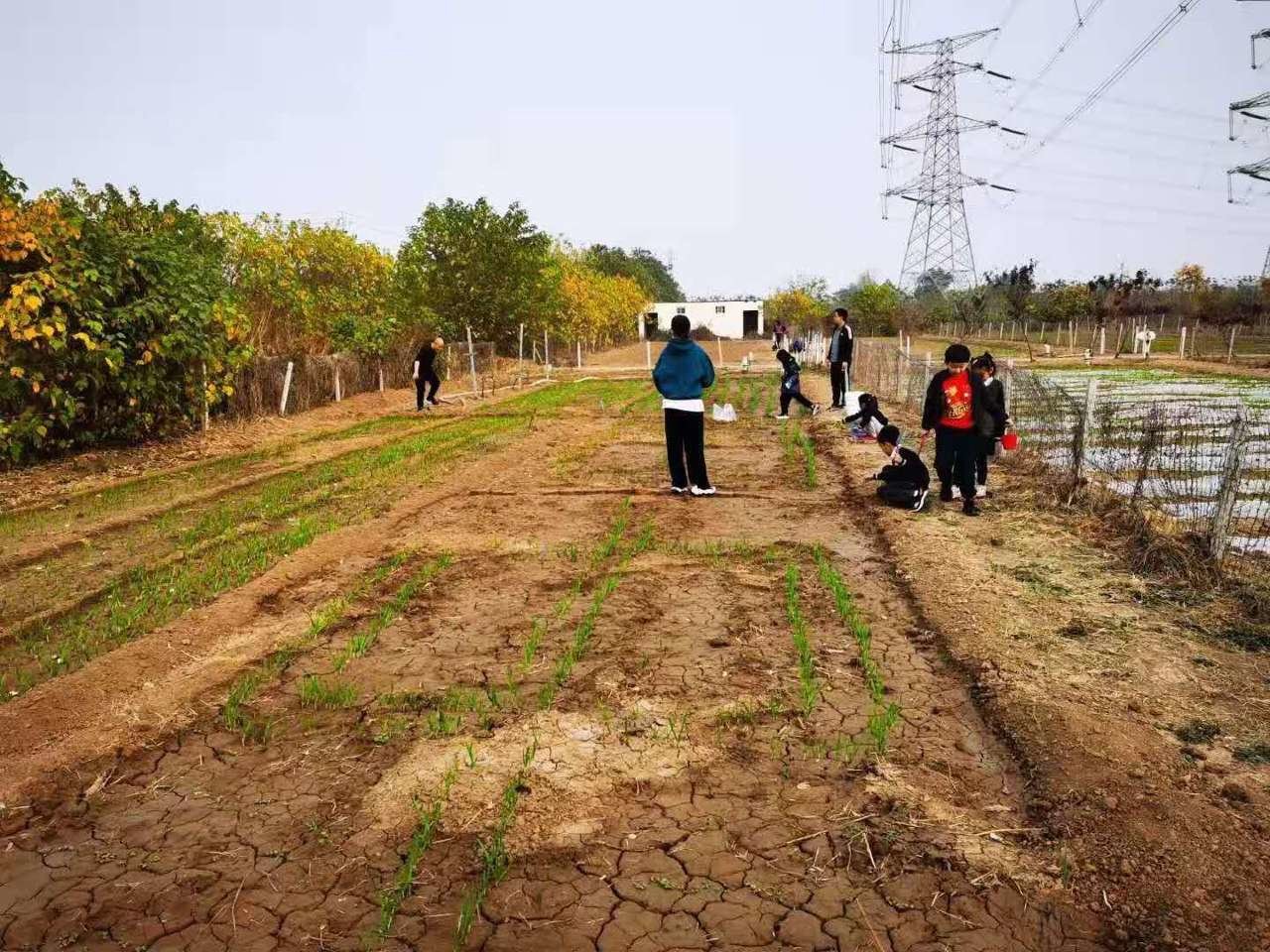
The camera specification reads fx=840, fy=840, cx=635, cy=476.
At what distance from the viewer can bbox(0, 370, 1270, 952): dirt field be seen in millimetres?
2822

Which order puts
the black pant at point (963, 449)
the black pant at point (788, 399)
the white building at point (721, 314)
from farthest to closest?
the white building at point (721, 314)
the black pant at point (788, 399)
the black pant at point (963, 449)

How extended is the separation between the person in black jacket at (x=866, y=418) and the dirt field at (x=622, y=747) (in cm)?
434

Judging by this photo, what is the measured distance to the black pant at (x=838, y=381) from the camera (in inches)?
638

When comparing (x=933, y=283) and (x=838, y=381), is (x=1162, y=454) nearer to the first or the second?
(x=838, y=381)

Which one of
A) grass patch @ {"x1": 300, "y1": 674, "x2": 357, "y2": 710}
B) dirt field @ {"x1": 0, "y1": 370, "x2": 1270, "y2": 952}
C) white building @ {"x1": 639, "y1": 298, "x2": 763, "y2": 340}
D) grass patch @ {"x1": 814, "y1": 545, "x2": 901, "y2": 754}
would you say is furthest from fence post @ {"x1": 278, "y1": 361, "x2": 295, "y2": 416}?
white building @ {"x1": 639, "y1": 298, "x2": 763, "y2": 340}

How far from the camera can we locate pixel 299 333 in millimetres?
21484

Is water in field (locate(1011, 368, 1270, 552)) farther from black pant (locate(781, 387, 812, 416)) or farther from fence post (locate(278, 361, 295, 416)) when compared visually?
fence post (locate(278, 361, 295, 416))

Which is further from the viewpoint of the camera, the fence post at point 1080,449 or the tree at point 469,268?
the tree at point 469,268

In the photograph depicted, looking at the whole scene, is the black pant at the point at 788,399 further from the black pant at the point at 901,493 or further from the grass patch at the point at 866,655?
the grass patch at the point at 866,655

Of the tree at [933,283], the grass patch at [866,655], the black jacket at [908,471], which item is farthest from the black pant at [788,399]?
the tree at [933,283]

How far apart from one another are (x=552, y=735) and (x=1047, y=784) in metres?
2.17

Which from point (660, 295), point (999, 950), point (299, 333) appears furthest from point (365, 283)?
point (660, 295)

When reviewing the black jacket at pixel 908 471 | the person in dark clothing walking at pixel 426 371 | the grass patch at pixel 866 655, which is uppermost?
the person in dark clothing walking at pixel 426 371

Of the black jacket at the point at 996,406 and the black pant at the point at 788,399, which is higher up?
the black jacket at the point at 996,406
